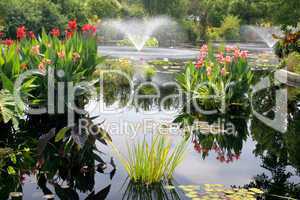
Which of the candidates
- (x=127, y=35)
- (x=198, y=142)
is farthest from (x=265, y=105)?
(x=127, y=35)

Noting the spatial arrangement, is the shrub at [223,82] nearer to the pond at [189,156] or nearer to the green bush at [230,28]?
the pond at [189,156]

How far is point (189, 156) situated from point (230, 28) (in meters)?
28.1

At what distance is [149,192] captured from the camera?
3.71m

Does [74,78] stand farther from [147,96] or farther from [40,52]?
[147,96]

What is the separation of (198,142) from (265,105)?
2.98 metres

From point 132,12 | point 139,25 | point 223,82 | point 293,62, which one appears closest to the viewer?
point 223,82

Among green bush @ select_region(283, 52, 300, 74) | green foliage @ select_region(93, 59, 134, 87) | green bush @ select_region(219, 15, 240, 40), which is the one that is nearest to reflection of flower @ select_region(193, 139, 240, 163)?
green foliage @ select_region(93, 59, 134, 87)

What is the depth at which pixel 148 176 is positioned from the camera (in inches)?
152

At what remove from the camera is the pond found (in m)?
3.75

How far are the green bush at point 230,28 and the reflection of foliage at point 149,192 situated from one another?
95.3 feet

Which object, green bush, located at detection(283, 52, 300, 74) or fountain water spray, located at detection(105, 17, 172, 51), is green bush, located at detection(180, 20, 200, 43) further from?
green bush, located at detection(283, 52, 300, 74)

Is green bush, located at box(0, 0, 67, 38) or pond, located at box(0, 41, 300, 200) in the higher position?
green bush, located at box(0, 0, 67, 38)

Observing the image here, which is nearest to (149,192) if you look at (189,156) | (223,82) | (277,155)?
(189,156)

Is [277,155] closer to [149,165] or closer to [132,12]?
[149,165]
